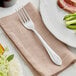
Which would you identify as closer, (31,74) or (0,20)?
(31,74)

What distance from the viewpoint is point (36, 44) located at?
4.08ft

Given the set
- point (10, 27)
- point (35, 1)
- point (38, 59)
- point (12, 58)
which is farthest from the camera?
point (35, 1)

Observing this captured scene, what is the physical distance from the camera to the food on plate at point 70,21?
1.29m

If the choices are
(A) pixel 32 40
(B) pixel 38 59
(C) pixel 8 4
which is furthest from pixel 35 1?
(B) pixel 38 59

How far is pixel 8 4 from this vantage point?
4.55 feet

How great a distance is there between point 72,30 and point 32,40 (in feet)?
0.60

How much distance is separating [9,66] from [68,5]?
1.62 feet

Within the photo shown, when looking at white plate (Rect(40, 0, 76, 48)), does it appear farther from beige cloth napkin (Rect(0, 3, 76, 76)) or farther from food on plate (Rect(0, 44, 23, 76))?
food on plate (Rect(0, 44, 23, 76))

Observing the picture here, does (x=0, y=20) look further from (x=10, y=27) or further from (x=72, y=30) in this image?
(x=72, y=30)

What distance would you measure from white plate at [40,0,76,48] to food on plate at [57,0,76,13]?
0.06 feet

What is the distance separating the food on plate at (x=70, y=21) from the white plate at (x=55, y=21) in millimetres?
18

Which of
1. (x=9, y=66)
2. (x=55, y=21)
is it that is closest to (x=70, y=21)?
(x=55, y=21)

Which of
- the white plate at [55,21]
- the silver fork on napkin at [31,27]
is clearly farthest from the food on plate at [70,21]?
the silver fork on napkin at [31,27]

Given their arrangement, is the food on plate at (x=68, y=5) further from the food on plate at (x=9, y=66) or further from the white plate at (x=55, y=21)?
the food on plate at (x=9, y=66)
